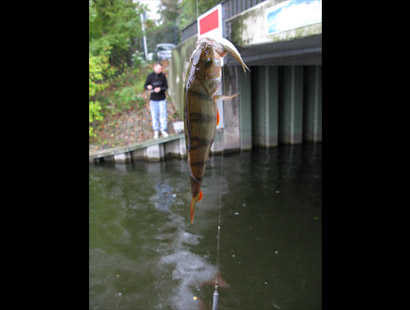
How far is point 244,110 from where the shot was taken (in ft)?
42.1

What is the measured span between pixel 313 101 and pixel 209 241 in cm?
943

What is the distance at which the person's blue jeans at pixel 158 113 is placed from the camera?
1226cm

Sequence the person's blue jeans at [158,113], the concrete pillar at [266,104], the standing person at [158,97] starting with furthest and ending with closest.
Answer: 1. the concrete pillar at [266,104]
2. the person's blue jeans at [158,113]
3. the standing person at [158,97]

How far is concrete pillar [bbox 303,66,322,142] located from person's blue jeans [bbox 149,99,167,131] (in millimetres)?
5855

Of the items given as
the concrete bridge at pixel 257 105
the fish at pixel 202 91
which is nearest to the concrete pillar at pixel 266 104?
the concrete bridge at pixel 257 105

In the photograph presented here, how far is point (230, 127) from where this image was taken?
12820 millimetres

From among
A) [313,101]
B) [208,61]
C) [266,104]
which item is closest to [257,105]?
[266,104]

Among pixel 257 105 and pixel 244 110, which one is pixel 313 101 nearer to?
pixel 257 105

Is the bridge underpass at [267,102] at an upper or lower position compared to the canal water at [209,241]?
upper

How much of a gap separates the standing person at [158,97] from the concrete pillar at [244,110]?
110 inches

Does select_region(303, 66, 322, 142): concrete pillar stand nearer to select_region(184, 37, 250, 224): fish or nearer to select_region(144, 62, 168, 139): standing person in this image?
select_region(144, 62, 168, 139): standing person

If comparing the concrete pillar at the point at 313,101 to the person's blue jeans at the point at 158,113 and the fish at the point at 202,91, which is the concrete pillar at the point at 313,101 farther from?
the fish at the point at 202,91
